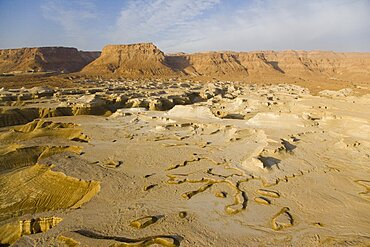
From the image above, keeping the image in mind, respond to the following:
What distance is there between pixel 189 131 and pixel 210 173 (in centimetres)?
675

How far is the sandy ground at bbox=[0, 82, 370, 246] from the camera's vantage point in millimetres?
7566

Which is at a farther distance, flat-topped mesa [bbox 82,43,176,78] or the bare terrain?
flat-topped mesa [bbox 82,43,176,78]

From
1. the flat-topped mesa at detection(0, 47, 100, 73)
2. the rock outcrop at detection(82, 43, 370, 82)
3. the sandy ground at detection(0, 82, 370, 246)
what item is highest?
the flat-topped mesa at detection(0, 47, 100, 73)

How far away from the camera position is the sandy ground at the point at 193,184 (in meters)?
7.57

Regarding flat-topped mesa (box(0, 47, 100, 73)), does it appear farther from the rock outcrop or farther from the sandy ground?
the sandy ground

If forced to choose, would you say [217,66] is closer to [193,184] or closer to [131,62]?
[131,62]

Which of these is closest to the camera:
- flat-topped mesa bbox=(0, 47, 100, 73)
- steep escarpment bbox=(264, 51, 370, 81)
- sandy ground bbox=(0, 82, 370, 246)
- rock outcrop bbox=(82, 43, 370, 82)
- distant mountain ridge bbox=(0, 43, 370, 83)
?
sandy ground bbox=(0, 82, 370, 246)

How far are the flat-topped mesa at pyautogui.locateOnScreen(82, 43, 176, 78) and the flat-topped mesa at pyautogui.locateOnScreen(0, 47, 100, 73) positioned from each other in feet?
30.4

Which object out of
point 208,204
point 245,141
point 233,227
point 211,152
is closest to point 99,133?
point 211,152

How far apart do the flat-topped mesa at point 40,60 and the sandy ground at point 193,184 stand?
224 ft

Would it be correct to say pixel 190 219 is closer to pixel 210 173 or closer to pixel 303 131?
pixel 210 173

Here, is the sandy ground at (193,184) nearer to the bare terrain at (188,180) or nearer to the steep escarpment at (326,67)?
the bare terrain at (188,180)

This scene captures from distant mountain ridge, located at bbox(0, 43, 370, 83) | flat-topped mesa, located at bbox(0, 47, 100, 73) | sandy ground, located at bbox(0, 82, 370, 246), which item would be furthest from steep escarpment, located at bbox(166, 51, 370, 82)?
sandy ground, located at bbox(0, 82, 370, 246)

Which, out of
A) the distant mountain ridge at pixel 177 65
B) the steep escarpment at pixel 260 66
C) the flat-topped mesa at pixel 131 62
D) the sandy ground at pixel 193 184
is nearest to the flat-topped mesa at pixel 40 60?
the distant mountain ridge at pixel 177 65
